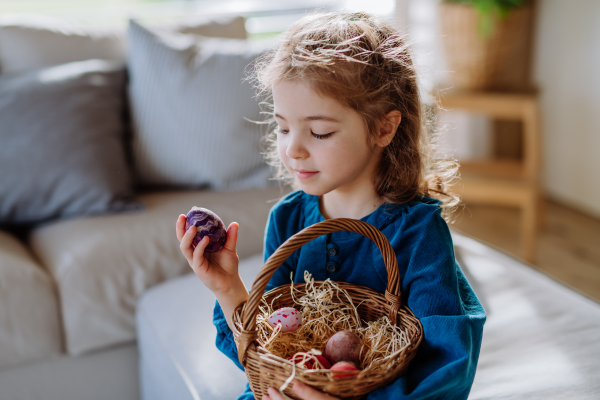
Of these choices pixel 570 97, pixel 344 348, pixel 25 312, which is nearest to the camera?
pixel 344 348

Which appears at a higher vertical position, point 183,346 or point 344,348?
point 344,348

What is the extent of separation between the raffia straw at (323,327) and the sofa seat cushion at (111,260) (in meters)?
0.65

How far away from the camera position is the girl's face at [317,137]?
0.84 m

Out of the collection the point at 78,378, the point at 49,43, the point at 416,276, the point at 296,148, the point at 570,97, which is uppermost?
the point at 49,43

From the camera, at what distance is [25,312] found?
137cm

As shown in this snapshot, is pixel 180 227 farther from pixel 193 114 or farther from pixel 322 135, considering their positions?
pixel 193 114

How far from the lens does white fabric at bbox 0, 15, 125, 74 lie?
1780 millimetres

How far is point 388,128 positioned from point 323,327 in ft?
1.15

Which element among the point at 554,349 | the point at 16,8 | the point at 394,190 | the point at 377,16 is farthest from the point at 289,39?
the point at 16,8

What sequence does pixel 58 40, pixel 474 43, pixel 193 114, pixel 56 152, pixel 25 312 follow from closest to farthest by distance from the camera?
pixel 25 312 < pixel 56 152 < pixel 193 114 < pixel 58 40 < pixel 474 43

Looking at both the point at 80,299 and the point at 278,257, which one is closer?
the point at 278,257

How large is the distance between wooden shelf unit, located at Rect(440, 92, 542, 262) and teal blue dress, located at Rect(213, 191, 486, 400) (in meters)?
1.52

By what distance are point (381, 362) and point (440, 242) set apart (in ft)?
0.80

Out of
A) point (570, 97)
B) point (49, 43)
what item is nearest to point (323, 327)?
point (49, 43)
